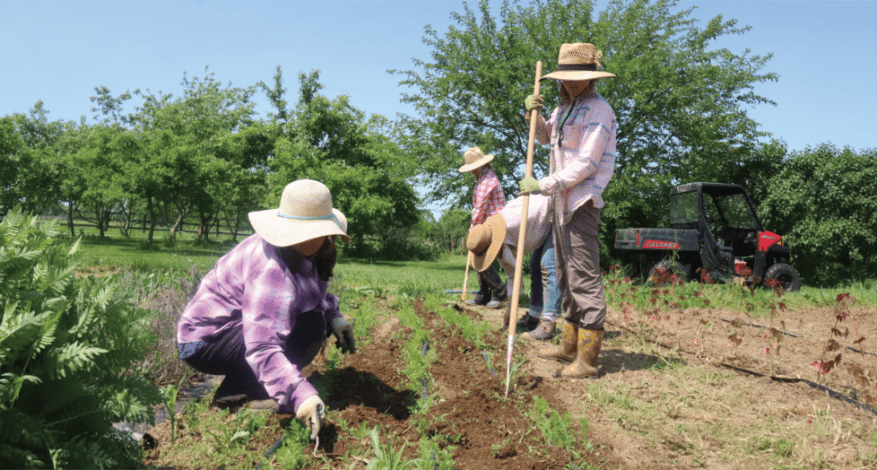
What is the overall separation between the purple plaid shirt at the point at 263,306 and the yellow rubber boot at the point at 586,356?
1.64 meters

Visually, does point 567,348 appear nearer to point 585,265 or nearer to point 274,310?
point 585,265

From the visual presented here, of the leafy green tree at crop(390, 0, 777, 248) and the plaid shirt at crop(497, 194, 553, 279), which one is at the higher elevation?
the leafy green tree at crop(390, 0, 777, 248)

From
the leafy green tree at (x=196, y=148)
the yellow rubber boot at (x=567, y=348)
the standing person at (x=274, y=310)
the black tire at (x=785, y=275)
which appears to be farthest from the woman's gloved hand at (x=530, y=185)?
the leafy green tree at (x=196, y=148)

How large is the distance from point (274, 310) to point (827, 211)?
669 inches

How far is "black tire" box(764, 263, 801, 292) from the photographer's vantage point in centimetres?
930

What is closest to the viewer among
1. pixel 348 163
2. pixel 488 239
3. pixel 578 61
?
pixel 578 61

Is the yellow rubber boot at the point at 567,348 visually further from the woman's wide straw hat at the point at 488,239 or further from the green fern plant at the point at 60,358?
the green fern plant at the point at 60,358

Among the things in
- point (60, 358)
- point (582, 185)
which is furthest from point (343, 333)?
point (582, 185)

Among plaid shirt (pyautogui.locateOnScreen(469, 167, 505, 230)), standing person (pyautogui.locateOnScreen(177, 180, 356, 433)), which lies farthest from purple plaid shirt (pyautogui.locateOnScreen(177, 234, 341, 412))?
plaid shirt (pyautogui.locateOnScreen(469, 167, 505, 230))

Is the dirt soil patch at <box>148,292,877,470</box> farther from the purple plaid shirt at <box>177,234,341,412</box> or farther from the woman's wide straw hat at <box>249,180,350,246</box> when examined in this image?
the woman's wide straw hat at <box>249,180,350,246</box>

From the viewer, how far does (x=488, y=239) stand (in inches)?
180

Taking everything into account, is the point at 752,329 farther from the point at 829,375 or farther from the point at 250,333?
the point at 250,333

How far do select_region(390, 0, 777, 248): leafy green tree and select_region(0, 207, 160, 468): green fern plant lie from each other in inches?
552

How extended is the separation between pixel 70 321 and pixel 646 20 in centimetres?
1958
